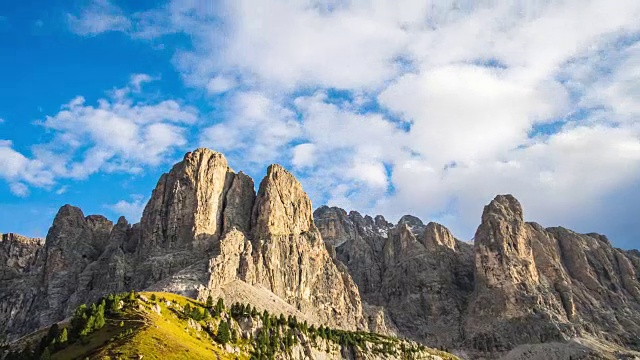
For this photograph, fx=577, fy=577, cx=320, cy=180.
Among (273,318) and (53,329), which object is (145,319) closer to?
(53,329)

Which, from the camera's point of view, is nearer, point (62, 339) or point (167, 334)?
point (62, 339)

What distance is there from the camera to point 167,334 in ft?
411

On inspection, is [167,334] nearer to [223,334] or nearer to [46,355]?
[46,355]

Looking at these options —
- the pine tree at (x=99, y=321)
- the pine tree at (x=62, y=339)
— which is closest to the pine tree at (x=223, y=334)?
the pine tree at (x=99, y=321)

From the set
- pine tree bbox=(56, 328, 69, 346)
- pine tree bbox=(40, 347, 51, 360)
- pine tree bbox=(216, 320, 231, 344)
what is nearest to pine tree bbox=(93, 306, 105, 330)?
pine tree bbox=(56, 328, 69, 346)

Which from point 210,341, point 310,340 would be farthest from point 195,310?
point 310,340

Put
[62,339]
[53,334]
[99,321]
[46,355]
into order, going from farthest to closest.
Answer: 1. [53,334]
2. [99,321]
3. [62,339]
4. [46,355]

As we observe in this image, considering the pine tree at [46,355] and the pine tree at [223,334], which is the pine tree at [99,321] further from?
the pine tree at [223,334]

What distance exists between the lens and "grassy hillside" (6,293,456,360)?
113250mm

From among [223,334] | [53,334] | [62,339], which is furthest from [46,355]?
[223,334]

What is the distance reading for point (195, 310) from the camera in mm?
162500

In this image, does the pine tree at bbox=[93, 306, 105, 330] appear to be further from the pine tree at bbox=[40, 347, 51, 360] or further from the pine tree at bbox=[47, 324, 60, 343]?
the pine tree at bbox=[40, 347, 51, 360]

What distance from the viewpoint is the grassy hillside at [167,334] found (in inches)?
4459

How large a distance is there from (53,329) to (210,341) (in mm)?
37069
